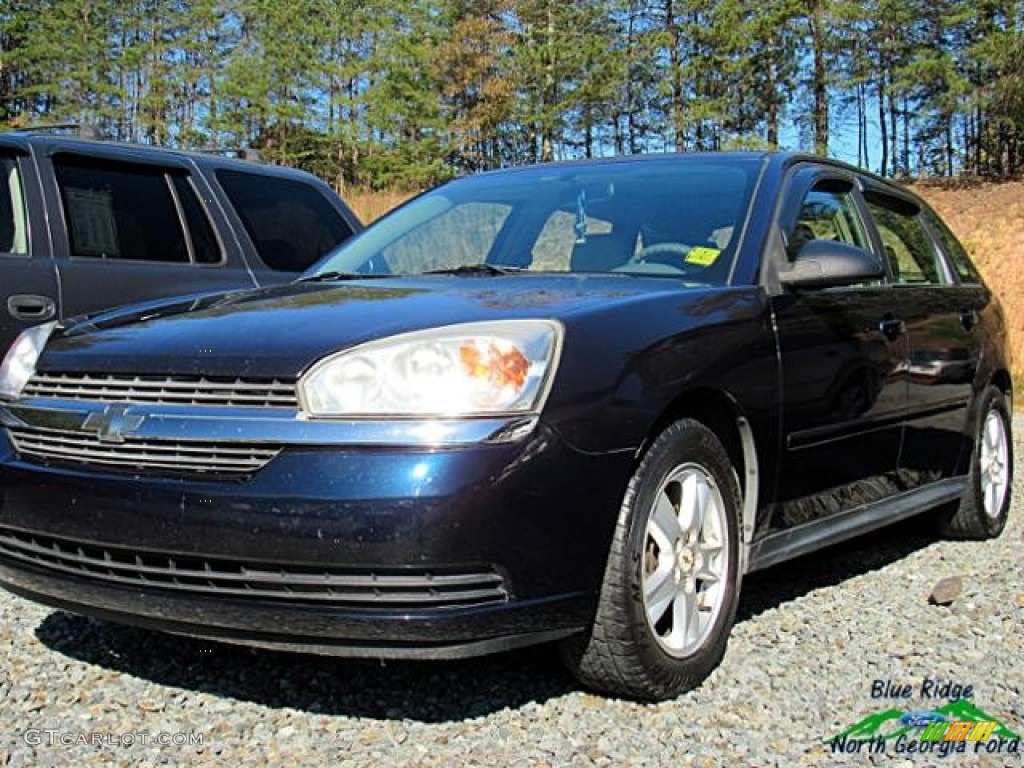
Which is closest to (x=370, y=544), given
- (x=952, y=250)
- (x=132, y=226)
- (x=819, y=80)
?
(x=132, y=226)

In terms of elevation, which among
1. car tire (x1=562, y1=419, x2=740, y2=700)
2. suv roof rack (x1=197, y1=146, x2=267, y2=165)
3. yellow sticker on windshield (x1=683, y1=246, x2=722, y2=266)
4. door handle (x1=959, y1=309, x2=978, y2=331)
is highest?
suv roof rack (x1=197, y1=146, x2=267, y2=165)

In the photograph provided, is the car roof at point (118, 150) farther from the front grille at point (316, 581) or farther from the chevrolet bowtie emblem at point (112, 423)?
the front grille at point (316, 581)

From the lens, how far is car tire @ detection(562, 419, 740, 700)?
2.71 metres

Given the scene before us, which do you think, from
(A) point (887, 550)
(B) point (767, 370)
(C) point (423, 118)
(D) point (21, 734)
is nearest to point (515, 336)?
(B) point (767, 370)

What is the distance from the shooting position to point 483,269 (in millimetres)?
3643

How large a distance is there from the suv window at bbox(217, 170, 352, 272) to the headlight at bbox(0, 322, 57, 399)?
2756 millimetres

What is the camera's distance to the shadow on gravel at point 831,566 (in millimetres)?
4070

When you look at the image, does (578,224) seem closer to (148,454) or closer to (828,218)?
(828,218)

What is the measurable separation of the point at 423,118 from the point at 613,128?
28.4 ft

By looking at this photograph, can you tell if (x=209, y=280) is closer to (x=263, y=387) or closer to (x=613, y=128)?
(x=263, y=387)

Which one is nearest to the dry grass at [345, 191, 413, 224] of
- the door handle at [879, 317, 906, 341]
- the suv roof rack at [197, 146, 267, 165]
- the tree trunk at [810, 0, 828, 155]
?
the tree trunk at [810, 0, 828, 155]

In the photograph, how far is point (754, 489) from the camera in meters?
3.27

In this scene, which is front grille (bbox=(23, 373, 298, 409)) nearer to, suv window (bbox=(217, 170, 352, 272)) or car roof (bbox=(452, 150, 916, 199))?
car roof (bbox=(452, 150, 916, 199))

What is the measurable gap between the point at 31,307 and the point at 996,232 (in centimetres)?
2086
